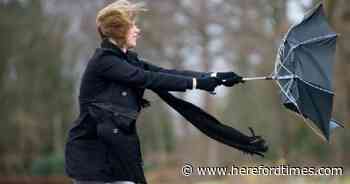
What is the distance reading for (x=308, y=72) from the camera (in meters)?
4.59

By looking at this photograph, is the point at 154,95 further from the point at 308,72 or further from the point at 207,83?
the point at 207,83

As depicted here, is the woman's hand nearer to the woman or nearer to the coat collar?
Result: the woman

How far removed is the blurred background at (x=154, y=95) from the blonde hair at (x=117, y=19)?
16265mm

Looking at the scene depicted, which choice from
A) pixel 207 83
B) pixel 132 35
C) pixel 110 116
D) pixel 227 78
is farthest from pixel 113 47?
pixel 227 78

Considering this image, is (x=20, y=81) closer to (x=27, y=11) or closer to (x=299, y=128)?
(x=27, y=11)

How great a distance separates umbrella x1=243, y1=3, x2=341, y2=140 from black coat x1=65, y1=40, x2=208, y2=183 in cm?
72

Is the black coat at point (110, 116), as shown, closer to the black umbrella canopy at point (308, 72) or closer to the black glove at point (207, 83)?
the black glove at point (207, 83)

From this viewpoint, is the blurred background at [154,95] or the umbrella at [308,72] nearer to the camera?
the umbrella at [308,72]

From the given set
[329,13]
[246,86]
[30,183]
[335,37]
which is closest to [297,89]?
[335,37]

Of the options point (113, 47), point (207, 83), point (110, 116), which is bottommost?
point (110, 116)

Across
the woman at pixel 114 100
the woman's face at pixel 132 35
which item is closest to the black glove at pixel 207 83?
the woman at pixel 114 100

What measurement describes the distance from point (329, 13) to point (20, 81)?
747 inches

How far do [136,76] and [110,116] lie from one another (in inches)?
10.5

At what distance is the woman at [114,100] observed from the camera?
403cm
